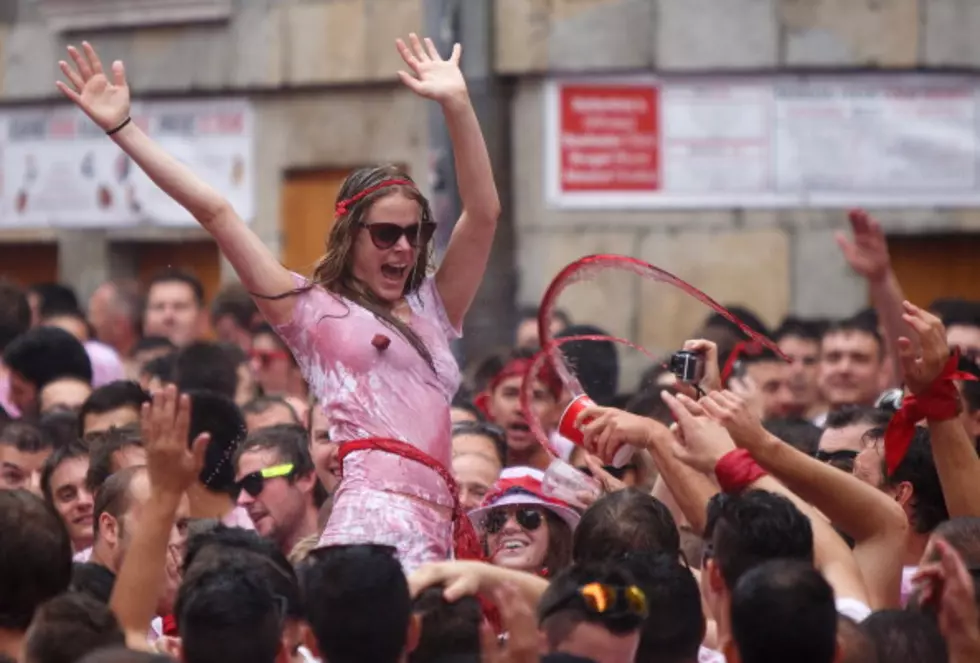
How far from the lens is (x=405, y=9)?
13367 millimetres

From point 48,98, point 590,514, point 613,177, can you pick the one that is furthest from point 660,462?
point 48,98

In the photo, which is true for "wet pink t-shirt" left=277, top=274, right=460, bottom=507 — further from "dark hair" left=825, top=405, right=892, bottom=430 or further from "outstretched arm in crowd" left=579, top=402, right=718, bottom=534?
"dark hair" left=825, top=405, right=892, bottom=430

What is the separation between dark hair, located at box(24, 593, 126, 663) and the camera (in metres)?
4.16

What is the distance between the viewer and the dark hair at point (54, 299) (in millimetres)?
11750

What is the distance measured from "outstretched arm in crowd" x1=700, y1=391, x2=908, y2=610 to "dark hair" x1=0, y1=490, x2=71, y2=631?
63.7 inches

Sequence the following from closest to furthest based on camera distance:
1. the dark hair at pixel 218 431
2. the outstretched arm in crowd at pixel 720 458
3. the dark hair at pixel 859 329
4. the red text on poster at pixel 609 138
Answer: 1. the outstretched arm in crowd at pixel 720 458
2. the dark hair at pixel 218 431
3. the dark hair at pixel 859 329
4. the red text on poster at pixel 609 138

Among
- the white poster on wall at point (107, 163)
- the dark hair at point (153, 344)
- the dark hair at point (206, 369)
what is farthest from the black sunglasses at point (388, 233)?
the white poster on wall at point (107, 163)

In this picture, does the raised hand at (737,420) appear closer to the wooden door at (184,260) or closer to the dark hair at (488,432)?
the dark hair at (488,432)

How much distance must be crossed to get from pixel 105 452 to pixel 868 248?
2825 millimetres

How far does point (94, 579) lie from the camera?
549 centimetres

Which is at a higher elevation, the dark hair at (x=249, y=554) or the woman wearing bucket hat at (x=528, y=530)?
the dark hair at (x=249, y=554)

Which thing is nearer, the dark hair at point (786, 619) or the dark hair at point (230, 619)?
the dark hair at point (786, 619)

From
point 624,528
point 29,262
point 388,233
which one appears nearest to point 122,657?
point 624,528

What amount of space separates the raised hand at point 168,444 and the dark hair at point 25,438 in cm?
276
